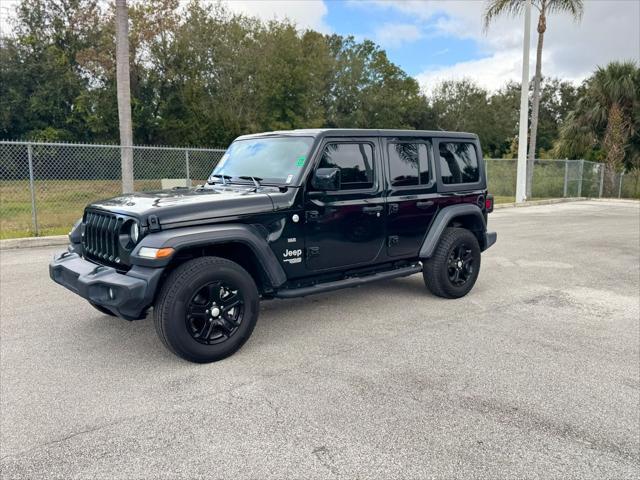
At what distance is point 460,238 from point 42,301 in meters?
4.79

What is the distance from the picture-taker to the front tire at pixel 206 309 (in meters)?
3.69

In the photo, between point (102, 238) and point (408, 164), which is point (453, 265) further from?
point (102, 238)

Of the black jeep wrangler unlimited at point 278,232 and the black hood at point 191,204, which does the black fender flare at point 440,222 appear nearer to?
the black jeep wrangler unlimited at point 278,232

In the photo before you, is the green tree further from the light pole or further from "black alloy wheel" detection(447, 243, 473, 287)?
"black alloy wheel" detection(447, 243, 473, 287)

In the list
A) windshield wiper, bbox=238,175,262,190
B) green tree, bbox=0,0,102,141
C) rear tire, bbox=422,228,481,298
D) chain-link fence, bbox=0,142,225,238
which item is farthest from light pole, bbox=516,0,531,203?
green tree, bbox=0,0,102,141

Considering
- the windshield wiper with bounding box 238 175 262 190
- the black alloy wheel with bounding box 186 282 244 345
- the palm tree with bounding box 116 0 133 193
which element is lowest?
the black alloy wheel with bounding box 186 282 244 345

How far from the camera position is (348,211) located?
15.5 ft

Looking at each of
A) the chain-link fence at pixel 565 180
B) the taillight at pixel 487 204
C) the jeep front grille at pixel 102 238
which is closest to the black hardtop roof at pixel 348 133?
the taillight at pixel 487 204

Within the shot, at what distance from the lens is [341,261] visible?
477cm

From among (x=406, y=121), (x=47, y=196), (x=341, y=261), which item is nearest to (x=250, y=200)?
(x=341, y=261)

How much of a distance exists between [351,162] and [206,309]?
2026 millimetres

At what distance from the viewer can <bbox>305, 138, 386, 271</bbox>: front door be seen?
4520 millimetres

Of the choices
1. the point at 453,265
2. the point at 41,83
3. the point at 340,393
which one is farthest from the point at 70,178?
the point at 41,83

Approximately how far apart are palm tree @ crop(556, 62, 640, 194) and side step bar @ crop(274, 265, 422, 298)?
2411cm
